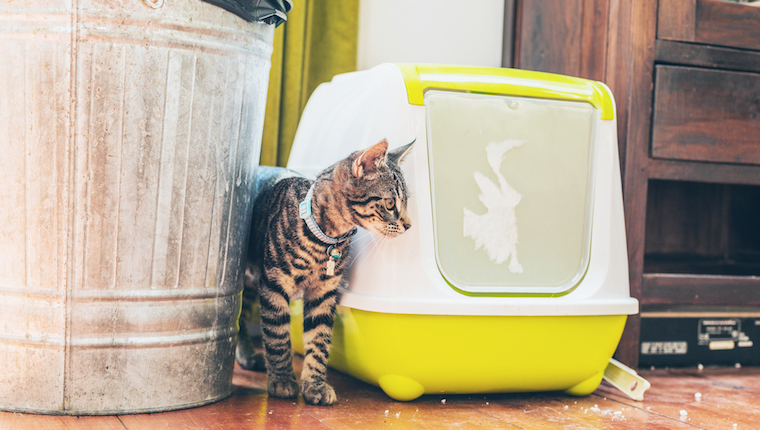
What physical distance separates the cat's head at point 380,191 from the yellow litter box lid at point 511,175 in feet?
0.25

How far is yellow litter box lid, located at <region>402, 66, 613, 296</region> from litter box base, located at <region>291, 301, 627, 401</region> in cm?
7

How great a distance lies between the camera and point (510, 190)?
4.19 ft

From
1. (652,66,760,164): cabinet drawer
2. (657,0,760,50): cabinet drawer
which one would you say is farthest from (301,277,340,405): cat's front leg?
(657,0,760,50): cabinet drawer

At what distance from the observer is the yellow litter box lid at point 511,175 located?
124 cm

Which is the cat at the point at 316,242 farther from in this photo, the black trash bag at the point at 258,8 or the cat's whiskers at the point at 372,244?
the black trash bag at the point at 258,8

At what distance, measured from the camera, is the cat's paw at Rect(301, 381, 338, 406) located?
121 cm

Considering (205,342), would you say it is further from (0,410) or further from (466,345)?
(466,345)

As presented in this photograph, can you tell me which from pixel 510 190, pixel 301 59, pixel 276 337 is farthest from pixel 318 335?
pixel 301 59

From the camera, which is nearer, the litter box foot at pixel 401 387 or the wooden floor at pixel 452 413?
the wooden floor at pixel 452 413

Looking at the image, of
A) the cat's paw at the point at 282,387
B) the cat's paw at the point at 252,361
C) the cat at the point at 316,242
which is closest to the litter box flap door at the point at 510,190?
the cat at the point at 316,242

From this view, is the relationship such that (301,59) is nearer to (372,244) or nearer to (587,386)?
(372,244)

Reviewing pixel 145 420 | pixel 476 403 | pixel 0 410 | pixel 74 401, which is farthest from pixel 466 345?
pixel 0 410

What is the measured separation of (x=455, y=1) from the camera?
6.45 feet

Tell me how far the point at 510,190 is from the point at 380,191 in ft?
0.89
